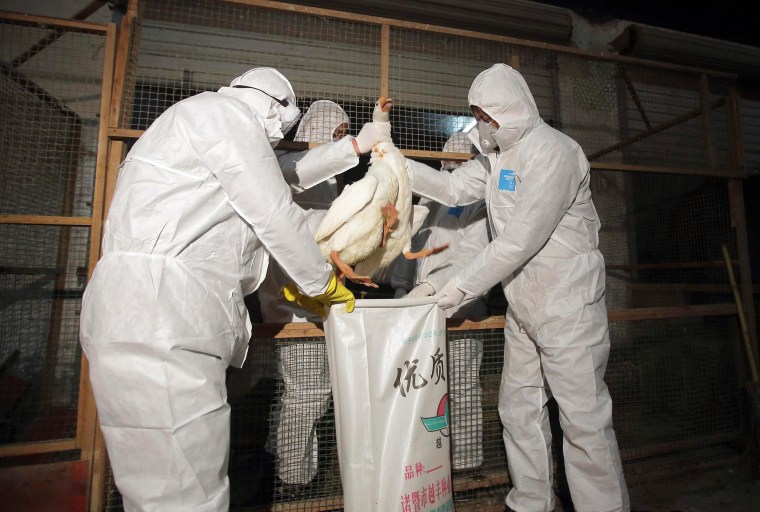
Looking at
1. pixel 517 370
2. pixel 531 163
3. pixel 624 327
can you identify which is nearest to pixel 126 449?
pixel 517 370

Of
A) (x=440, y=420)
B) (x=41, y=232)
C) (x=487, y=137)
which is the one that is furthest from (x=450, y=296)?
(x=41, y=232)

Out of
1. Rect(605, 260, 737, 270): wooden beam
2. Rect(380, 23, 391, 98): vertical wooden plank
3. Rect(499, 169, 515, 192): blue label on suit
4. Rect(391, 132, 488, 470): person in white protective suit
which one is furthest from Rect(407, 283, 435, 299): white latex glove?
Rect(605, 260, 737, 270): wooden beam

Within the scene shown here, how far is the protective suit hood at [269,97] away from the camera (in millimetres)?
1637

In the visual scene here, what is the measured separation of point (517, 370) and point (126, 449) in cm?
177

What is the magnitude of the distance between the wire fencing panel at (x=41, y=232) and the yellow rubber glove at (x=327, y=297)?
71.2 inches

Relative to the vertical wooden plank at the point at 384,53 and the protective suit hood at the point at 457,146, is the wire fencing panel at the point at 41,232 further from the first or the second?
the protective suit hood at the point at 457,146

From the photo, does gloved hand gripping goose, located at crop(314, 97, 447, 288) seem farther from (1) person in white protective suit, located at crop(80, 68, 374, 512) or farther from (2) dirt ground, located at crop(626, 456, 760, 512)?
(2) dirt ground, located at crop(626, 456, 760, 512)

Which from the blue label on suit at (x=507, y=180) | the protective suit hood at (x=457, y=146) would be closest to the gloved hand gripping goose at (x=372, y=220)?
the blue label on suit at (x=507, y=180)

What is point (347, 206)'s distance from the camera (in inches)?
71.5

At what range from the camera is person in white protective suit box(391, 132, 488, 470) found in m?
2.34

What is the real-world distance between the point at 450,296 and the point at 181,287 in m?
1.18

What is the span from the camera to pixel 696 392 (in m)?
3.04

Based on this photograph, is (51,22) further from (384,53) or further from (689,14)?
(689,14)

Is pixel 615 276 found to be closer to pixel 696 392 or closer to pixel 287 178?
pixel 696 392
